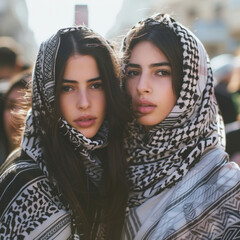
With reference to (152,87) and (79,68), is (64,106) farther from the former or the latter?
(152,87)

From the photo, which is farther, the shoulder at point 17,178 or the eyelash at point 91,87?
the eyelash at point 91,87

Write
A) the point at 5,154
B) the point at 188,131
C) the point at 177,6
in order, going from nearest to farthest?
the point at 188,131, the point at 5,154, the point at 177,6

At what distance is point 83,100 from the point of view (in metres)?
2.91

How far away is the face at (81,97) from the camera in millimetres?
2939

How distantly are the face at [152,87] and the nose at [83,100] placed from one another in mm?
334

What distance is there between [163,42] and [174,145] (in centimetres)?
68

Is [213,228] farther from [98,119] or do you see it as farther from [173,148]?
[98,119]

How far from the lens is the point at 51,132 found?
295cm

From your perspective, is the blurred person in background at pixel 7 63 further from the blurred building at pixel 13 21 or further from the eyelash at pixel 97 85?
the blurred building at pixel 13 21

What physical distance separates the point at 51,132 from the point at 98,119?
1.02ft

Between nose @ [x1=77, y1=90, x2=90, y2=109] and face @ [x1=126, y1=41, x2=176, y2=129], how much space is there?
1.10 feet

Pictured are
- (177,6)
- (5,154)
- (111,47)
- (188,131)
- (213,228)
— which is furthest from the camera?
(177,6)

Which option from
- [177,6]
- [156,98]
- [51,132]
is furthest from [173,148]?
[177,6]

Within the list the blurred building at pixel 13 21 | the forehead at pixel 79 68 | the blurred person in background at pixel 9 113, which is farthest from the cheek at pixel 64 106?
the blurred building at pixel 13 21
